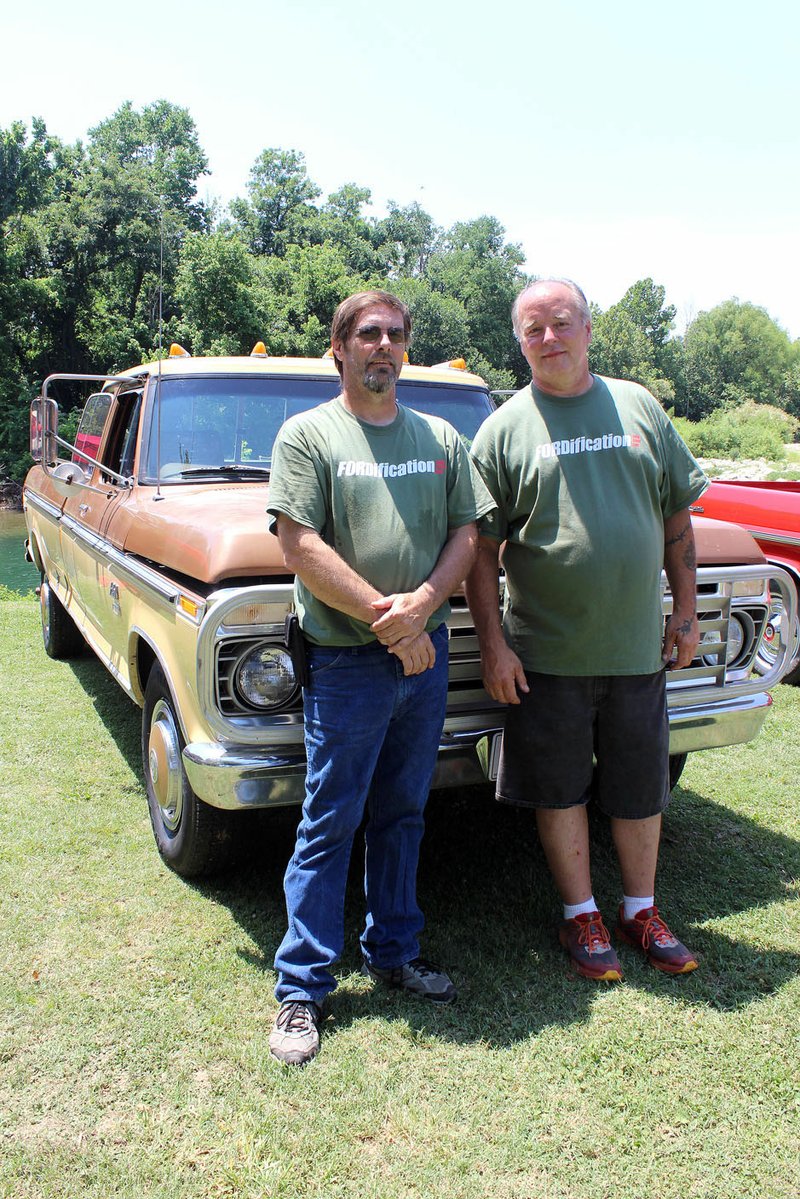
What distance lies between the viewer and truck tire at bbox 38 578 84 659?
23.0 ft

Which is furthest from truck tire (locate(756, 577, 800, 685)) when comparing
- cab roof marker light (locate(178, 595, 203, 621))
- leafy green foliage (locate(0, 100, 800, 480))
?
leafy green foliage (locate(0, 100, 800, 480))

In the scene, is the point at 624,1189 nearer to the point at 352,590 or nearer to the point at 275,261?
the point at 352,590

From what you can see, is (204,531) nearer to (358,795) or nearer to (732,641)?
(358,795)

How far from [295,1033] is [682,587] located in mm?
1857

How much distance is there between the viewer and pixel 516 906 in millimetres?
3465

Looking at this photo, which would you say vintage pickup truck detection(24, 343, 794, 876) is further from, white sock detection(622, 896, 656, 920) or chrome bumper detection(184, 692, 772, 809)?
white sock detection(622, 896, 656, 920)

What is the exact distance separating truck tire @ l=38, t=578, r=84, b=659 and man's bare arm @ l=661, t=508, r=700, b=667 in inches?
198

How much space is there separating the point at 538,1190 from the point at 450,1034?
0.59 meters

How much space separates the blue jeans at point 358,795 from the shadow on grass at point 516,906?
23 cm

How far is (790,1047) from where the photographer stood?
8.64 ft

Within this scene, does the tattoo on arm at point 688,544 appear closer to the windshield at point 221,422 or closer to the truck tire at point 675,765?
the truck tire at point 675,765

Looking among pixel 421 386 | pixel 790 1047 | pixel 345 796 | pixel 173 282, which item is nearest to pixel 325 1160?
pixel 345 796

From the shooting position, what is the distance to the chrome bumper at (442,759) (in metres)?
2.86

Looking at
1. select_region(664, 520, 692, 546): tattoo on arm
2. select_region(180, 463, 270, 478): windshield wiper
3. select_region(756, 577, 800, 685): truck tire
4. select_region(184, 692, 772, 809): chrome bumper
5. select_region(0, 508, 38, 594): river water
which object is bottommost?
select_region(0, 508, 38, 594): river water
